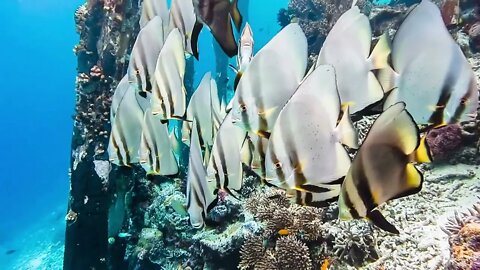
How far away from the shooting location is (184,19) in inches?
95.5

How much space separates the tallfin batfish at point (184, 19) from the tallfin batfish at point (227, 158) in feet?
1.84

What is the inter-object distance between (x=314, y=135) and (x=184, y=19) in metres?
1.21

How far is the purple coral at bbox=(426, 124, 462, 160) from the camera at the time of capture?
489cm

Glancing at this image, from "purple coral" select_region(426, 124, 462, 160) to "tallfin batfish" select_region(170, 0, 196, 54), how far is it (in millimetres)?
3755

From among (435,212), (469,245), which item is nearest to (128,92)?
(469,245)

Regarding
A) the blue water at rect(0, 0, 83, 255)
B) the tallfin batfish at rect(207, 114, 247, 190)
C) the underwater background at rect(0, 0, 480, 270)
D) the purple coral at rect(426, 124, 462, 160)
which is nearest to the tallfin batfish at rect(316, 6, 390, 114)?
the underwater background at rect(0, 0, 480, 270)

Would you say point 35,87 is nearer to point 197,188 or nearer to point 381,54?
point 197,188

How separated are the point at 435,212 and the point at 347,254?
1.08m

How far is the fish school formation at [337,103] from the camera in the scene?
5.23 feet

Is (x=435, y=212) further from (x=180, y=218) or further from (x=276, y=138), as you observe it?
(x=180, y=218)

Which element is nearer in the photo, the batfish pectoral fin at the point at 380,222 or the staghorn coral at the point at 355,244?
the batfish pectoral fin at the point at 380,222

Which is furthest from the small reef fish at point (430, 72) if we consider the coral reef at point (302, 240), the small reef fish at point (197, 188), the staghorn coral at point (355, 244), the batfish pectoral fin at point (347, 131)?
the staghorn coral at point (355, 244)

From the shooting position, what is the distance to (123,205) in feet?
22.2

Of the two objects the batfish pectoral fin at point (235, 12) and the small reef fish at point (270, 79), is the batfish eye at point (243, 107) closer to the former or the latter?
the small reef fish at point (270, 79)
